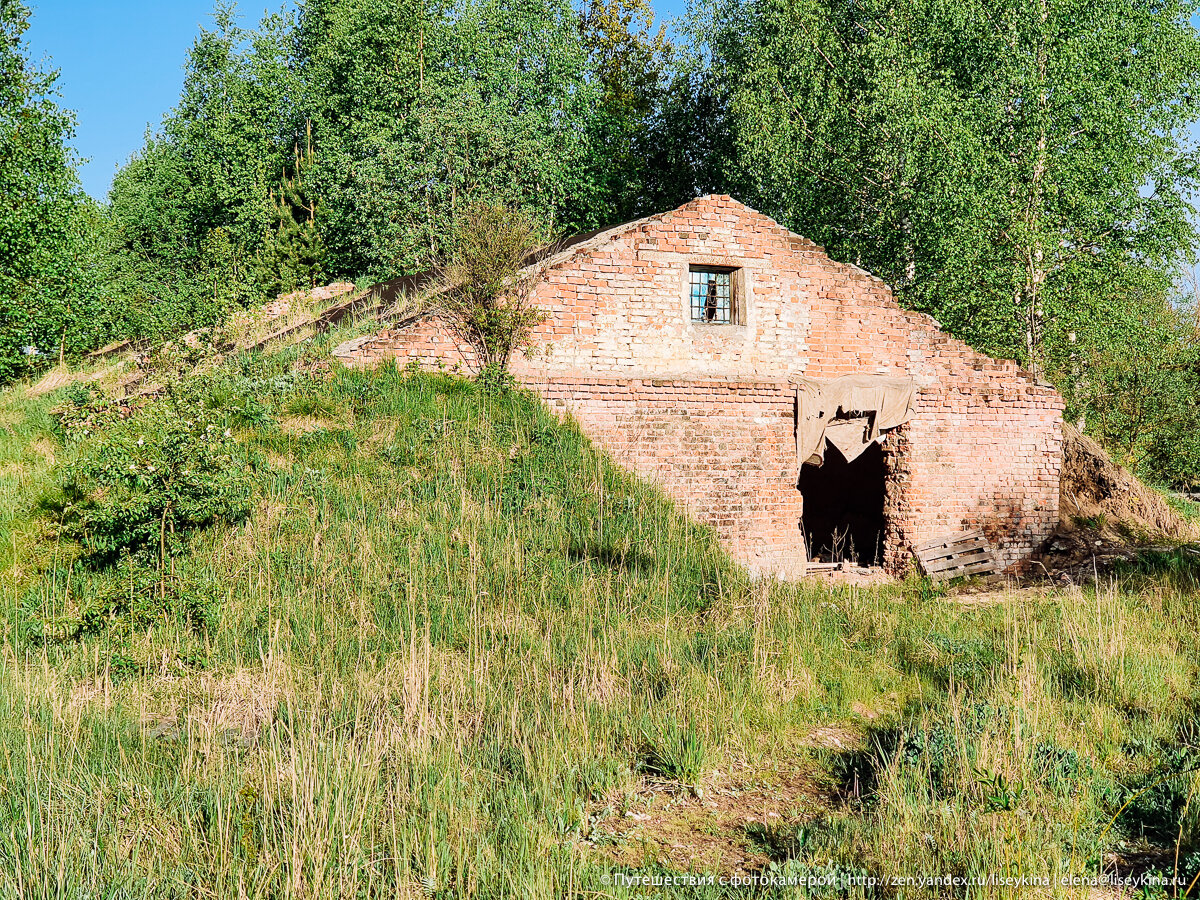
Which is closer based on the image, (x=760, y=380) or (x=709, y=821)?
(x=709, y=821)

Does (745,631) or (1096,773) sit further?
(745,631)

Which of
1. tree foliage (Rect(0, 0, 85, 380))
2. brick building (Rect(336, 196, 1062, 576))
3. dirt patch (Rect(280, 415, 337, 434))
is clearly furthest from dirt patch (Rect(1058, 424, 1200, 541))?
tree foliage (Rect(0, 0, 85, 380))

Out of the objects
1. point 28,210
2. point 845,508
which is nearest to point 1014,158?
point 845,508

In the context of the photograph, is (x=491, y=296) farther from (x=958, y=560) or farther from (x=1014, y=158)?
(x=1014, y=158)

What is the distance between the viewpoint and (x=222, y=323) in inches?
400

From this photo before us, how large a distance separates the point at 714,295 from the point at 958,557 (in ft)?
17.4

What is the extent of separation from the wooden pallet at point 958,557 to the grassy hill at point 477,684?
1588 millimetres

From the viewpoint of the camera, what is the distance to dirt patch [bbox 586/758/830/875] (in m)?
4.21

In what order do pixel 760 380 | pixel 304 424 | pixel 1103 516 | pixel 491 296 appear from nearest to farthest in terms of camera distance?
pixel 304 424
pixel 491 296
pixel 760 380
pixel 1103 516

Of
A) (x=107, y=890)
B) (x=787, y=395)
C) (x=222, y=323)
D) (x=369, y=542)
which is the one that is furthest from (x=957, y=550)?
(x=107, y=890)

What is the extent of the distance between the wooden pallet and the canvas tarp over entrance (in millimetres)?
1866

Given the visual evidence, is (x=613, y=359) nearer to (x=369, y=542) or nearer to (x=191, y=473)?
(x=369, y=542)

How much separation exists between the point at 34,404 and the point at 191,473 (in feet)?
21.0

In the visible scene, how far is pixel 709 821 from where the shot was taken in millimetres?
4609
